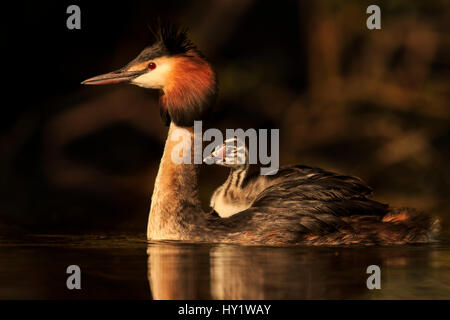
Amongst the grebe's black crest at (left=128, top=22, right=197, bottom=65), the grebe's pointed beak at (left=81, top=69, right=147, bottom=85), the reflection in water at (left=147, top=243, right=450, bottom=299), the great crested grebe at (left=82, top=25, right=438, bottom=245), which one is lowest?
the reflection in water at (left=147, top=243, right=450, bottom=299)

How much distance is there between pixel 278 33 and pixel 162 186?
6959 mm

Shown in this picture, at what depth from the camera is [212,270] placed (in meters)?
6.75

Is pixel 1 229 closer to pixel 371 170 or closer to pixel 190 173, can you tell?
pixel 190 173

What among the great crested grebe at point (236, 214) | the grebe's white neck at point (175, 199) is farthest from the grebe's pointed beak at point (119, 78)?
the grebe's white neck at point (175, 199)

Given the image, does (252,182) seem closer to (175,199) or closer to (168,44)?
(175,199)

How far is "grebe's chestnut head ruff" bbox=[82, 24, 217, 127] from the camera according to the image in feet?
27.8

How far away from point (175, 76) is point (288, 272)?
8.69 feet

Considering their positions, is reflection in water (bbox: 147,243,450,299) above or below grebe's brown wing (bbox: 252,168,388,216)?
below

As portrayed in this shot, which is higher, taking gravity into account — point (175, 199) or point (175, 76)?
point (175, 76)

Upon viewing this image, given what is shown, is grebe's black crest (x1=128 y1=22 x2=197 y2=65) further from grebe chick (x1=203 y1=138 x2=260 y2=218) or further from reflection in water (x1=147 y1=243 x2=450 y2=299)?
reflection in water (x1=147 y1=243 x2=450 y2=299)

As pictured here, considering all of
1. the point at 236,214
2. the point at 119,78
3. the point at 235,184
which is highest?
the point at 119,78

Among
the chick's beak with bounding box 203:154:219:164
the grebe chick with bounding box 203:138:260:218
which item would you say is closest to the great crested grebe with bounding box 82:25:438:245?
the grebe chick with bounding box 203:138:260:218

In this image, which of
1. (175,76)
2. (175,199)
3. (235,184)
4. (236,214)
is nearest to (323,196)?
(236,214)

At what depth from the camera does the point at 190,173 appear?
27.9 ft
